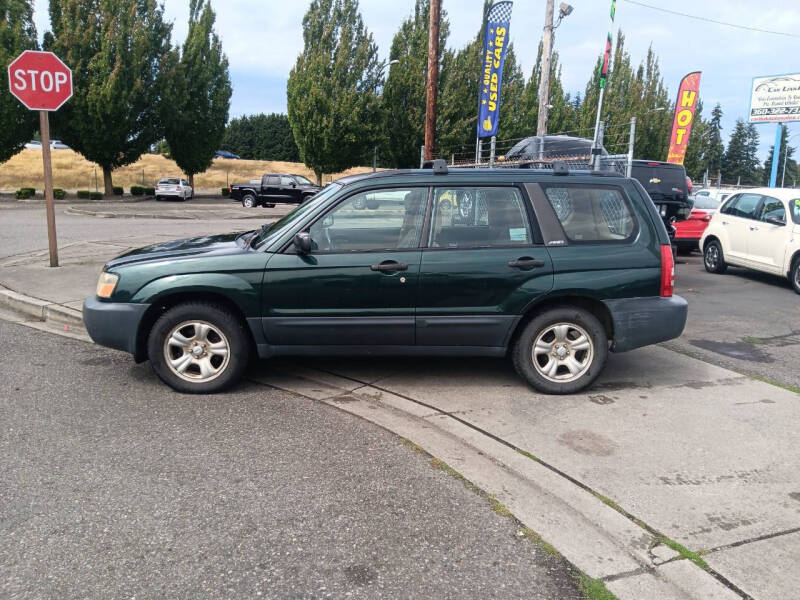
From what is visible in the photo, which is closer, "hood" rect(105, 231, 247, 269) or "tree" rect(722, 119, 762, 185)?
"hood" rect(105, 231, 247, 269)

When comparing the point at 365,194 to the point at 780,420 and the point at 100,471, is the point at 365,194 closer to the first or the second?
the point at 100,471

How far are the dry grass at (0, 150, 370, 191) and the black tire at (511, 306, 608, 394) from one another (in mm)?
42370

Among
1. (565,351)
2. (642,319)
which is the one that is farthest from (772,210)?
(565,351)

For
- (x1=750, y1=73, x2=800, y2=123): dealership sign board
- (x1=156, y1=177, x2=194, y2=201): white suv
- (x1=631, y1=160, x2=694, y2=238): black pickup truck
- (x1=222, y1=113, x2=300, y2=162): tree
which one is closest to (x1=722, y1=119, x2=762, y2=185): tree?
(x1=222, y1=113, x2=300, y2=162): tree

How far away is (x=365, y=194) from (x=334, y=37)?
36095mm

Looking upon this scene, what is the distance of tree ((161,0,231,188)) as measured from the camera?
38750mm

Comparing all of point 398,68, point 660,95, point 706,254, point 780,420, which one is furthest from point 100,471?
point 660,95

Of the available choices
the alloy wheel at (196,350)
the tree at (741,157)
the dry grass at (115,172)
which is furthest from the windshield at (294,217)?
the tree at (741,157)

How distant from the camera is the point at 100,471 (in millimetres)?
3785

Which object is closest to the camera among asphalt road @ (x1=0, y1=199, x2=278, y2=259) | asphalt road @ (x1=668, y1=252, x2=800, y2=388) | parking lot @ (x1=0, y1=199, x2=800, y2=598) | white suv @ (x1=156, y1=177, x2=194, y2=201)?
parking lot @ (x1=0, y1=199, x2=800, y2=598)

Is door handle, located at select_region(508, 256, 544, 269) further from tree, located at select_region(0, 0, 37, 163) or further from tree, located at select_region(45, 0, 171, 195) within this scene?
tree, located at select_region(0, 0, 37, 163)

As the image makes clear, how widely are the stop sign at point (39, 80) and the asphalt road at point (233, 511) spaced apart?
5.82 meters

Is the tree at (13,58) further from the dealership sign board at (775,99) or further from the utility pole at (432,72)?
the dealership sign board at (775,99)

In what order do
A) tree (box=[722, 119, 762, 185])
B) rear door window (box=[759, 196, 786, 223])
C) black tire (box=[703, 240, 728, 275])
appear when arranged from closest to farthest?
rear door window (box=[759, 196, 786, 223])
black tire (box=[703, 240, 728, 275])
tree (box=[722, 119, 762, 185])
